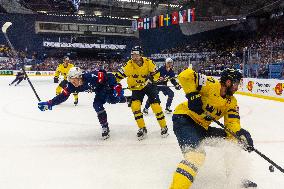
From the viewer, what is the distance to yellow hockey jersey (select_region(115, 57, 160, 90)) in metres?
5.27

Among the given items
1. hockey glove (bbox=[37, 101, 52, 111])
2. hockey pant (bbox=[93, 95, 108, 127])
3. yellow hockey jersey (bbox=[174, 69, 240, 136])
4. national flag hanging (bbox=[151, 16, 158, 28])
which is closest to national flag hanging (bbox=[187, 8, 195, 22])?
national flag hanging (bbox=[151, 16, 158, 28])

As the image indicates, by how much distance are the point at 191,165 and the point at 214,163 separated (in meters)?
1.25

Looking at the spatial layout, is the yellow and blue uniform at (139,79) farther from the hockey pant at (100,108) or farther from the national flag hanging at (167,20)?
the national flag hanging at (167,20)

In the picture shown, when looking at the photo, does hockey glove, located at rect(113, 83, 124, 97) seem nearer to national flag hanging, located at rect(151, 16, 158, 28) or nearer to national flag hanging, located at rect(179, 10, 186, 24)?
national flag hanging, located at rect(179, 10, 186, 24)

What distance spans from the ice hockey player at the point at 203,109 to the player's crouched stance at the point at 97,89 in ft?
6.31

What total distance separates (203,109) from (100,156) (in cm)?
161

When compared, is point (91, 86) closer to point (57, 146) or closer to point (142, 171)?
point (57, 146)

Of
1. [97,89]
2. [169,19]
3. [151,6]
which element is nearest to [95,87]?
[97,89]

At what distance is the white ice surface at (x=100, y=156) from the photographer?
3.17 m

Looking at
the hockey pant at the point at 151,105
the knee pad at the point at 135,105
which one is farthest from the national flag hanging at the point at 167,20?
the knee pad at the point at 135,105

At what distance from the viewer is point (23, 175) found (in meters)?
3.33

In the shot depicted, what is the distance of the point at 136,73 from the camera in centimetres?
532

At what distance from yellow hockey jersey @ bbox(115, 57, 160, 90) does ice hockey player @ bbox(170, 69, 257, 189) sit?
7.08ft

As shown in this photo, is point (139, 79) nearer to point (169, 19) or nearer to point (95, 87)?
point (95, 87)
